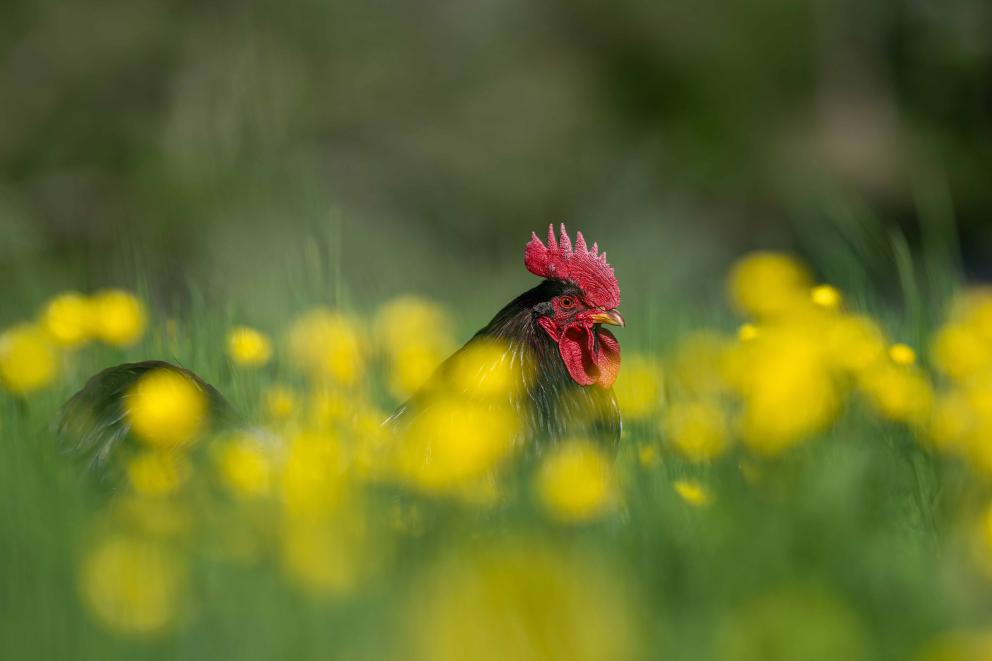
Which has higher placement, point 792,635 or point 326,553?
point 326,553

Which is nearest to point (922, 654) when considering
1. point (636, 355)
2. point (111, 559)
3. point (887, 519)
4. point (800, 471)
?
point (800, 471)

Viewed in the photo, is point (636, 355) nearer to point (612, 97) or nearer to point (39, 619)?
point (39, 619)

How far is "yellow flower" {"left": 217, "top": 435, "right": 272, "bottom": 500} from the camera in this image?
1.66 meters

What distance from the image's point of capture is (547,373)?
242cm

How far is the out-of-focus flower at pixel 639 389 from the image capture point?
2580 millimetres

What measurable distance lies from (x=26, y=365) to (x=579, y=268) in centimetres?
122

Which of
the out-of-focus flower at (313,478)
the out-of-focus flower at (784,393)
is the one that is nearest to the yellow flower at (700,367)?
the out-of-focus flower at (784,393)

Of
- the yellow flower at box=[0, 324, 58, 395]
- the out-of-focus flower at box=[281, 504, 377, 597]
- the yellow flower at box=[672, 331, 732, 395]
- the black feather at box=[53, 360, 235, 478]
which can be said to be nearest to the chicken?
the yellow flower at box=[672, 331, 732, 395]

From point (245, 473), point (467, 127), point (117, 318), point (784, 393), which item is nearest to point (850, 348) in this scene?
point (784, 393)

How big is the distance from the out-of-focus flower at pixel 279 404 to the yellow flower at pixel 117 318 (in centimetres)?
39

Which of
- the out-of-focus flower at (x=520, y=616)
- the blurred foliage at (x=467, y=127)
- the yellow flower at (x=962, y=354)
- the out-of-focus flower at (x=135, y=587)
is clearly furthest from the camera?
the blurred foliage at (x=467, y=127)

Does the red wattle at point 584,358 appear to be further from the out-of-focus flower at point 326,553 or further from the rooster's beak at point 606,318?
the out-of-focus flower at point 326,553

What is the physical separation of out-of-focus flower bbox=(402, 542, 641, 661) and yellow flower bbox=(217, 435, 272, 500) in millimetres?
445

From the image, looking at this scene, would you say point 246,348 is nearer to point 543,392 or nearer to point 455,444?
point 543,392
